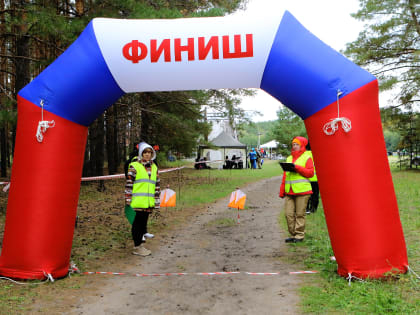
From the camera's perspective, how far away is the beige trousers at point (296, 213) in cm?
617

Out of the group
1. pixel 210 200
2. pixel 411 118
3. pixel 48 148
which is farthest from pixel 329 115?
pixel 411 118

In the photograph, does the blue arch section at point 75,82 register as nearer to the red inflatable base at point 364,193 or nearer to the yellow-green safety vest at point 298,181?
the red inflatable base at point 364,193

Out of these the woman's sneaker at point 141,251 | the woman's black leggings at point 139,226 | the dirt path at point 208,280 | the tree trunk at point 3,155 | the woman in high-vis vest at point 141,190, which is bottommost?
the dirt path at point 208,280

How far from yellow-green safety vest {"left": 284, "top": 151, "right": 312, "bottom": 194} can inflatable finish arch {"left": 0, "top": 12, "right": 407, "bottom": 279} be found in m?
1.63

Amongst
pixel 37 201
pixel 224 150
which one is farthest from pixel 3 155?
pixel 37 201

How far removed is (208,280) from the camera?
4543mm

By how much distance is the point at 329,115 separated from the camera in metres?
4.29

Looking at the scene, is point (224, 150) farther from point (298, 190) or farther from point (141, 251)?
point (141, 251)

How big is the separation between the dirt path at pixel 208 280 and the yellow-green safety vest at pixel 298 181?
965 millimetres

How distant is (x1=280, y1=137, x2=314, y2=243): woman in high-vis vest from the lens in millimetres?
6113

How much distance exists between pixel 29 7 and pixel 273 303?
6.97m

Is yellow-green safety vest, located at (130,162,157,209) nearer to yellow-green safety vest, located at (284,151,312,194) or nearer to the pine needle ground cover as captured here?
the pine needle ground cover

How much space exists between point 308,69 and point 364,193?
1535mm

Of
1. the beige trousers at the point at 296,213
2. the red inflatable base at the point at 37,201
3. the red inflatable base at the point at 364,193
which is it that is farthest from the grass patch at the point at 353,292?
the red inflatable base at the point at 37,201
